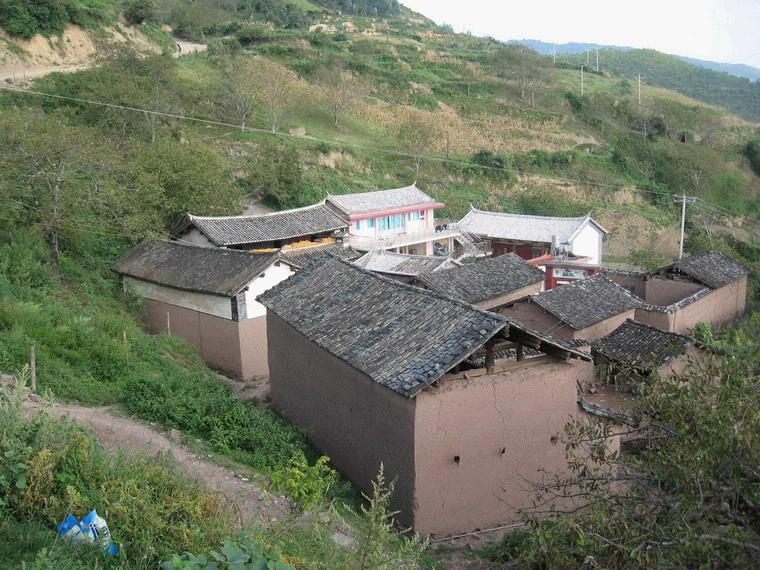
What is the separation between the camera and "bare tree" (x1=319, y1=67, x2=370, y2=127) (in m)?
46.3

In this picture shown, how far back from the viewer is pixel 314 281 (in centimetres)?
1384

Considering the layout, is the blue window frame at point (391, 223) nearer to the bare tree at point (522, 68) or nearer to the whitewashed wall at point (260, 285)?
the whitewashed wall at point (260, 285)

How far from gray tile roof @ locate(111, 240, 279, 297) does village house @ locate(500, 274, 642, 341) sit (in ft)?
22.9

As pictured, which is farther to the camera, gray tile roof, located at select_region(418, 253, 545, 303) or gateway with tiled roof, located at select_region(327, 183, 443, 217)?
gateway with tiled roof, located at select_region(327, 183, 443, 217)

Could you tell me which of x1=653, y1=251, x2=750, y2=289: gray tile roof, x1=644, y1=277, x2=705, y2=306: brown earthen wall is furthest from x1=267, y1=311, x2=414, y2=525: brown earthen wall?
x1=653, y1=251, x2=750, y2=289: gray tile roof

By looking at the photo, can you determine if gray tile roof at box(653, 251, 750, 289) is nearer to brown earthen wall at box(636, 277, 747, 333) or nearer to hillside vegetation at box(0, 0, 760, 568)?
brown earthen wall at box(636, 277, 747, 333)

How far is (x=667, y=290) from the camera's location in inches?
886

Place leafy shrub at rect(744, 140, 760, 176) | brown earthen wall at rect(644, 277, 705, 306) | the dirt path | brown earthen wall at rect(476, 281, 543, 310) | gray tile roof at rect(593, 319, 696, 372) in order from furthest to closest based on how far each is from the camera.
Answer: leafy shrub at rect(744, 140, 760, 176) → brown earthen wall at rect(644, 277, 705, 306) → brown earthen wall at rect(476, 281, 543, 310) → gray tile roof at rect(593, 319, 696, 372) → the dirt path

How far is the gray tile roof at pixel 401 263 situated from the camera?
23.4 metres

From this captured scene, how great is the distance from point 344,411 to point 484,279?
974cm

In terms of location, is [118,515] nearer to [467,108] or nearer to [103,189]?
[103,189]

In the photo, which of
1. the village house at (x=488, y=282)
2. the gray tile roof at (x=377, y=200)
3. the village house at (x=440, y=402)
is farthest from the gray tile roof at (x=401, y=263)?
the village house at (x=440, y=402)

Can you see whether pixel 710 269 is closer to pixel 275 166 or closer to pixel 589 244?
pixel 589 244

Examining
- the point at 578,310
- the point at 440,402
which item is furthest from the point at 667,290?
the point at 440,402
